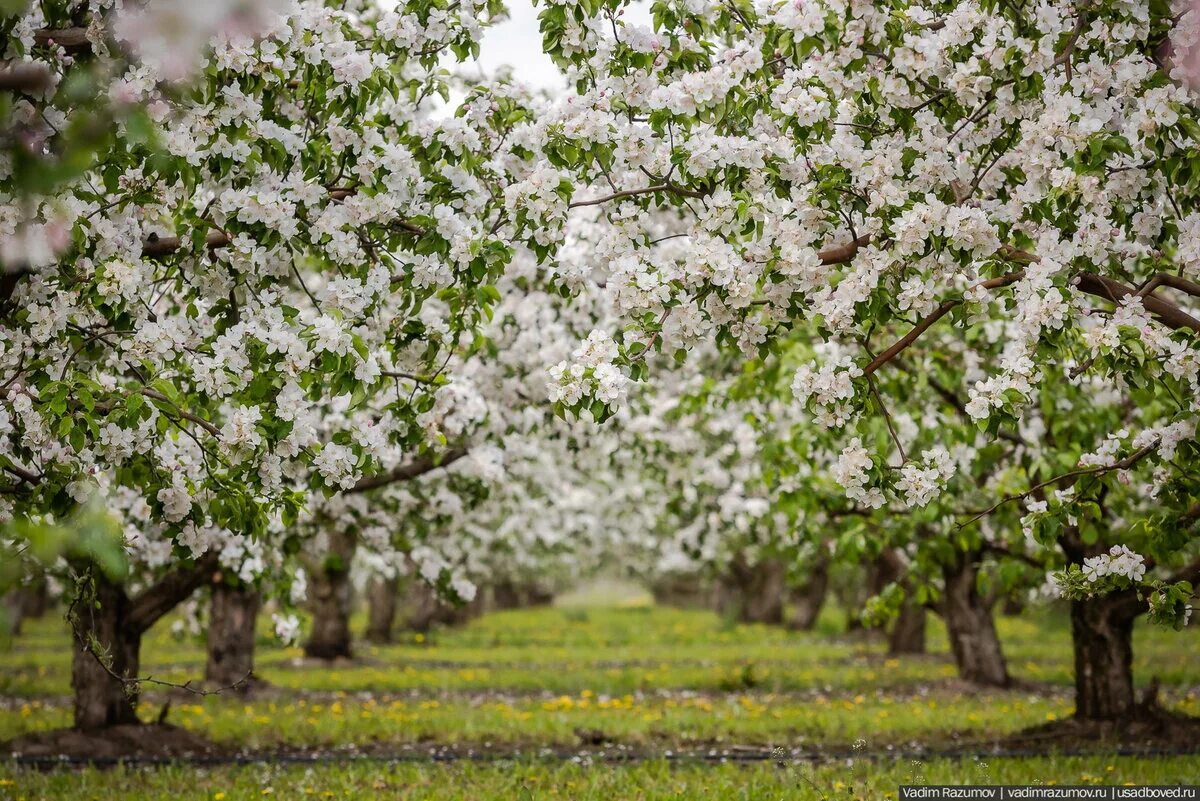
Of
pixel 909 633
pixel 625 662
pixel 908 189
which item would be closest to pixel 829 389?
pixel 908 189

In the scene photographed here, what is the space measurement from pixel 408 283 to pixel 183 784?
14.9ft

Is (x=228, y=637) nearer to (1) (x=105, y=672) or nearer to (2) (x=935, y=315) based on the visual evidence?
(1) (x=105, y=672)

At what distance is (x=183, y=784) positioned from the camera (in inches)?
311

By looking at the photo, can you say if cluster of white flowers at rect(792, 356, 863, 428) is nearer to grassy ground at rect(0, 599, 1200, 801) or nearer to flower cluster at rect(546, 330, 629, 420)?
flower cluster at rect(546, 330, 629, 420)

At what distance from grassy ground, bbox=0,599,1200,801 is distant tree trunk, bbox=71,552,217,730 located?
1026 millimetres

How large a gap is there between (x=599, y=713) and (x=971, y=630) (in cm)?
628

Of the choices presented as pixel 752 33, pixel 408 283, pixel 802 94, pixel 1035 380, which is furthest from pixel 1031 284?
pixel 408 283

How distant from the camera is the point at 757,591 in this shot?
35969 mm

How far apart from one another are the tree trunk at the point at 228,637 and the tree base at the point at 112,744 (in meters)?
5.08

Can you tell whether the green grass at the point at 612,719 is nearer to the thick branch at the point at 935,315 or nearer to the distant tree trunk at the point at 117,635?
the distant tree trunk at the point at 117,635

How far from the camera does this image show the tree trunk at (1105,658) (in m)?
9.78

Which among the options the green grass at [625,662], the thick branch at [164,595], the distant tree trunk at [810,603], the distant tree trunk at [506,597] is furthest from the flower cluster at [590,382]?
the distant tree trunk at [506,597]

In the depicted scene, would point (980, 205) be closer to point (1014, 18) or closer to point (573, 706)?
point (1014, 18)

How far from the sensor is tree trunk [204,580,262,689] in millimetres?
15109
